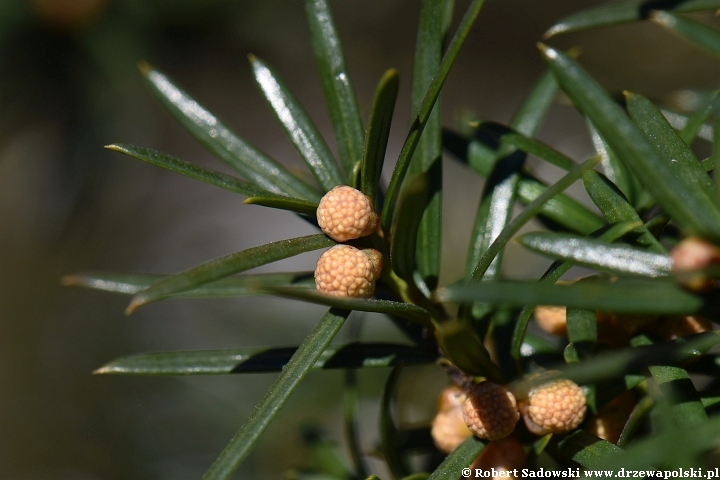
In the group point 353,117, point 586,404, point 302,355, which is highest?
point 353,117

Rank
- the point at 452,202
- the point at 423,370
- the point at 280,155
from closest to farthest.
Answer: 1. the point at 423,370
2. the point at 452,202
3. the point at 280,155

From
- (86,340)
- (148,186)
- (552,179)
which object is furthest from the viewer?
(148,186)

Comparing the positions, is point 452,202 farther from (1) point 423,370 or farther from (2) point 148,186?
(2) point 148,186

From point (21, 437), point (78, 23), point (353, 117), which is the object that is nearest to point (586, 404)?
point (353, 117)

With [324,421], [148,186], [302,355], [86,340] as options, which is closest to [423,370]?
[324,421]

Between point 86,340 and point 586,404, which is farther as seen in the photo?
point 86,340

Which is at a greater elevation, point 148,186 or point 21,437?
point 148,186
